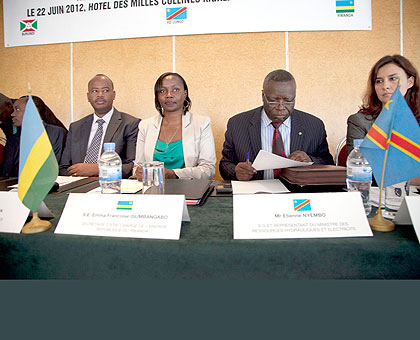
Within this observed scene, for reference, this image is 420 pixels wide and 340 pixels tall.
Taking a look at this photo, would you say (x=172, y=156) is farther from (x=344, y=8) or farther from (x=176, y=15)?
(x=344, y=8)

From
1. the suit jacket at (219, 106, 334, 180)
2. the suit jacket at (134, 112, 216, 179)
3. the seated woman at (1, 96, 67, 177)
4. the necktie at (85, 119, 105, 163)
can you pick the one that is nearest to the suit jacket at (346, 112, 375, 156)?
the suit jacket at (219, 106, 334, 180)

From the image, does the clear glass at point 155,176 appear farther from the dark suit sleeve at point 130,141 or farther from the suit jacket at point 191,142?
the dark suit sleeve at point 130,141

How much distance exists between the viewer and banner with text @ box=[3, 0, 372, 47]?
291cm

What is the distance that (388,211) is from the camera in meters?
0.92

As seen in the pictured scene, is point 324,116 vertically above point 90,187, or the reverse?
point 324,116

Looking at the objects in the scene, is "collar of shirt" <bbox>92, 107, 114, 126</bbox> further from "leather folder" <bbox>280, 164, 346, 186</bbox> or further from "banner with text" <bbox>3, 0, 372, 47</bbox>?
"leather folder" <bbox>280, 164, 346, 186</bbox>

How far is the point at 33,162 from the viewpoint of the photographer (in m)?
0.83

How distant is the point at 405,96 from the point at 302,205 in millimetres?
1639

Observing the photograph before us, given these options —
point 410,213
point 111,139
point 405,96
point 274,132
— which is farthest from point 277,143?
point 111,139

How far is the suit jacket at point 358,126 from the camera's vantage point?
1858mm

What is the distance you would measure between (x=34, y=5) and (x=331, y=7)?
3001mm

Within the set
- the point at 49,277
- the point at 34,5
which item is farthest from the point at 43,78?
the point at 49,277

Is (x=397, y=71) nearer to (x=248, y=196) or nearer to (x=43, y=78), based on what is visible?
(x=248, y=196)

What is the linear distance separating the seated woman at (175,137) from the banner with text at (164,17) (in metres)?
1.20
